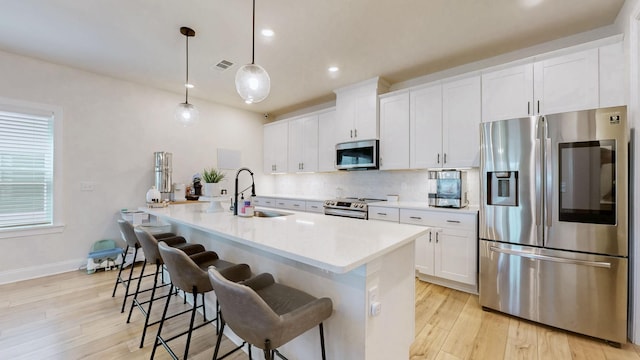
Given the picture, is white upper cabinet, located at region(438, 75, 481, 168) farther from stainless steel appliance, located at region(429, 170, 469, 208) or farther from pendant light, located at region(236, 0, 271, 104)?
pendant light, located at region(236, 0, 271, 104)

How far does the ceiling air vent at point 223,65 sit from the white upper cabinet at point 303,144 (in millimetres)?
1775

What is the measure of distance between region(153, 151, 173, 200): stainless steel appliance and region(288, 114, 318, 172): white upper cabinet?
6.95ft

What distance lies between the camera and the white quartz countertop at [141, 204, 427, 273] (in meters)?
1.13

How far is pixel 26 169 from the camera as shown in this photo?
3271mm

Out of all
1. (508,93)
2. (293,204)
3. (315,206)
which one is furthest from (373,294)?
(293,204)

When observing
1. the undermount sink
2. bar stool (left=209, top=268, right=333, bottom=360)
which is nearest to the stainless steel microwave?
the undermount sink

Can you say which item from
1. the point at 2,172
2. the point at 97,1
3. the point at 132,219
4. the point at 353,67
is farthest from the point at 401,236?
the point at 2,172

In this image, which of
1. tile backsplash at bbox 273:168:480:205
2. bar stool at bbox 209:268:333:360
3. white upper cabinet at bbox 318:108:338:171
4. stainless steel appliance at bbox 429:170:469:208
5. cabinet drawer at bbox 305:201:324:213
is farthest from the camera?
white upper cabinet at bbox 318:108:338:171

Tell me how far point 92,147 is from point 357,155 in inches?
149

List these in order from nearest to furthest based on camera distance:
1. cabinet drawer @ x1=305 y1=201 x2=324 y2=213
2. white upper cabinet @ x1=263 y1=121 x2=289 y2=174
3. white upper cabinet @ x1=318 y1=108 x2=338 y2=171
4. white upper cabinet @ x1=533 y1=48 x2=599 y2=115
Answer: white upper cabinet @ x1=533 y1=48 x2=599 y2=115 < cabinet drawer @ x1=305 y1=201 x2=324 y2=213 < white upper cabinet @ x1=318 y1=108 x2=338 y2=171 < white upper cabinet @ x1=263 y1=121 x2=289 y2=174

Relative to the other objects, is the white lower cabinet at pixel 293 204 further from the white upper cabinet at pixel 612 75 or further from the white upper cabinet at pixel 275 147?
the white upper cabinet at pixel 612 75

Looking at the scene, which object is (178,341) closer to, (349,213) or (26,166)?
(349,213)

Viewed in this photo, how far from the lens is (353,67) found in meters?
3.43

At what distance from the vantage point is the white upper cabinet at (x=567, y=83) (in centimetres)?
232
